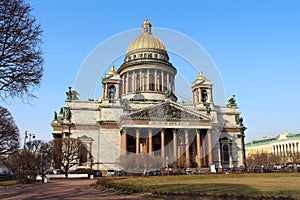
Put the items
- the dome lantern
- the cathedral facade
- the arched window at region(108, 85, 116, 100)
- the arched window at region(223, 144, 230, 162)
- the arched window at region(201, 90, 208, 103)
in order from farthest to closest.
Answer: the dome lantern → the arched window at region(201, 90, 208, 103) → the arched window at region(223, 144, 230, 162) → the arched window at region(108, 85, 116, 100) → the cathedral facade

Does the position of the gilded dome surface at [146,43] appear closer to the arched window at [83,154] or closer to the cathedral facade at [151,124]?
the cathedral facade at [151,124]

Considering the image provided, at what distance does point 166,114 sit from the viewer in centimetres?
5831

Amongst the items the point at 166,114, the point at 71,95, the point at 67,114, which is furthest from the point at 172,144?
the point at 71,95

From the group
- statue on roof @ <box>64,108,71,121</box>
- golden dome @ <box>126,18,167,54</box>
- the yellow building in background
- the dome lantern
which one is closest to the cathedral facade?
statue on roof @ <box>64,108,71,121</box>

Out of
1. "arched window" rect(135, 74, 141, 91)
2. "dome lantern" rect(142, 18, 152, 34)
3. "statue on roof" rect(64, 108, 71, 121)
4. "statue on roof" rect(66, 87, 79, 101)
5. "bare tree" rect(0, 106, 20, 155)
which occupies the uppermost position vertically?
"dome lantern" rect(142, 18, 152, 34)

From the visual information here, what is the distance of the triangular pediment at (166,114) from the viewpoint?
5684cm

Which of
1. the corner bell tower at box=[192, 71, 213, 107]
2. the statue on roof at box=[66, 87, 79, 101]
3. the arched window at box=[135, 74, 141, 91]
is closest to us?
the statue on roof at box=[66, 87, 79, 101]

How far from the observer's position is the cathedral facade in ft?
187

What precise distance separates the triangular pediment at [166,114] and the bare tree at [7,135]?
71.8 feet

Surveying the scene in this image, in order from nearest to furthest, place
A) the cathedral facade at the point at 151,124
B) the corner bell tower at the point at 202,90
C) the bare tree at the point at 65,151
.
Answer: the bare tree at the point at 65,151 → the cathedral facade at the point at 151,124 → the corner bell tower at the point at 202,90

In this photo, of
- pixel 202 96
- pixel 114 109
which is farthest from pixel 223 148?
pixel 114 109

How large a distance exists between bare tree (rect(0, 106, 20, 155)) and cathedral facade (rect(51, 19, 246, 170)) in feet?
32.3

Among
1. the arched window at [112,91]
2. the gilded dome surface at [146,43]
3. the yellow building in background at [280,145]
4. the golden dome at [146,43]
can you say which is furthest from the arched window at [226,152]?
the yellow building in background at [280,145]

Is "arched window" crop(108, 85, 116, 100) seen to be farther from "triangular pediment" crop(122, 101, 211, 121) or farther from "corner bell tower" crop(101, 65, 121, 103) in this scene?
"triangular pediment" crop(122, 101, 211, 121)
